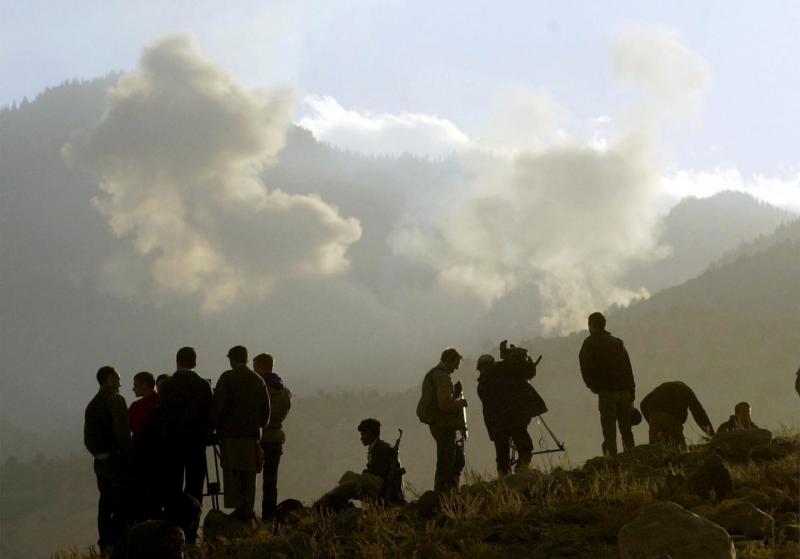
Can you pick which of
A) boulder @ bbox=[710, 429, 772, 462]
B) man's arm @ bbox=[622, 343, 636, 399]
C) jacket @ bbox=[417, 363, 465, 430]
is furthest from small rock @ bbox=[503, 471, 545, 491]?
boulder @ bbox=[710, 429, 772, 462]

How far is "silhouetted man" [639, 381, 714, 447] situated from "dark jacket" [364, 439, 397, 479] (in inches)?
142

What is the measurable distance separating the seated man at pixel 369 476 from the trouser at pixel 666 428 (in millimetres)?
3874

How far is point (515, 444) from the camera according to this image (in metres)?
14.1

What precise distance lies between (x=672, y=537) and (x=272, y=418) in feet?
19.3

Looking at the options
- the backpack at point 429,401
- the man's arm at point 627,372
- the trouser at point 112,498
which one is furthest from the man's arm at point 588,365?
the trouser at point 112,498

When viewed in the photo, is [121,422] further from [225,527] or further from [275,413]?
[275,413]

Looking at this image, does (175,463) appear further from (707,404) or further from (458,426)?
(707,404)

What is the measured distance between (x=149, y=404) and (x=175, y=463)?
2.84 feet

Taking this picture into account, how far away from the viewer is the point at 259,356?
41.1 feet

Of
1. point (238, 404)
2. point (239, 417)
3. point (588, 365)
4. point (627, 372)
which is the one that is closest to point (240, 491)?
point (239, 417)

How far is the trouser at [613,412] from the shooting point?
14.0 metres

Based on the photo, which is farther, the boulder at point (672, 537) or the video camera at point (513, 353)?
the video camera at point (513, 353)

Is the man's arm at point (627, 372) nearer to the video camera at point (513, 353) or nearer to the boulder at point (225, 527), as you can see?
the video camera at point (513, 353)

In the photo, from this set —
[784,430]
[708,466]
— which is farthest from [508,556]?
[784,430]
